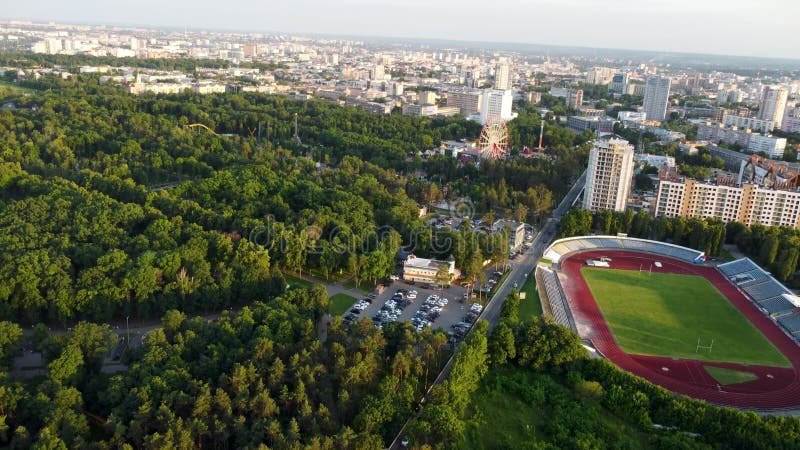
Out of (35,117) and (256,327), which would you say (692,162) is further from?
(35,117)

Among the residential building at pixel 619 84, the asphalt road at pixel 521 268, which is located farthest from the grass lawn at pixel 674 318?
the residential building at pixel 619 84

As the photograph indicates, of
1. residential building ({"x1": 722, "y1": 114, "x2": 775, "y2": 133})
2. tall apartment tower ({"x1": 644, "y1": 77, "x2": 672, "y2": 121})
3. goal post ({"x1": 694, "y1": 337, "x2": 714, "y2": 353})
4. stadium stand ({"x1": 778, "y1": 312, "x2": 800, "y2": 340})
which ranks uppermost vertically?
tall apartment tower ({"x1": 644, "y1": 77, "x2": 672, "y2": 121})

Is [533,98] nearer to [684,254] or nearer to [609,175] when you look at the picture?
[609,175]

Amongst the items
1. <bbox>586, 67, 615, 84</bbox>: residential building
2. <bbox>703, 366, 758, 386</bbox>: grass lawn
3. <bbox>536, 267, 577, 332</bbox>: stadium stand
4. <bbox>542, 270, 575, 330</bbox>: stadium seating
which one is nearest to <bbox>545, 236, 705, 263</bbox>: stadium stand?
<bbox>536, 267, 577, 332</bbox>: stadium stand

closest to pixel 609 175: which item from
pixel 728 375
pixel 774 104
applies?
pixel 728 375

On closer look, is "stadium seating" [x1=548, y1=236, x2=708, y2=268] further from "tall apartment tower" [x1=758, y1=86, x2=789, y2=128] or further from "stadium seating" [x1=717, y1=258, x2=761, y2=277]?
"tall apartment tower" [x1=758, y1=86, x2=789, y2=128]

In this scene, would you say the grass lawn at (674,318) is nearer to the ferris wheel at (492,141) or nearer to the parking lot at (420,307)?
the parking lot at (420,307)
